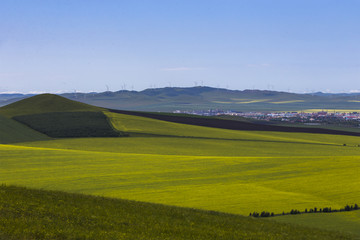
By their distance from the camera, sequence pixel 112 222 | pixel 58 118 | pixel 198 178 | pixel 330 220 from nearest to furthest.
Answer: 1. pixel 112 222
2. pixel 330 220
3. pixel 198 178
4. pixel 58 118

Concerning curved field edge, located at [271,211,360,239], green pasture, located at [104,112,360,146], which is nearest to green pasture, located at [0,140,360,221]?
curved field edge, located at [271,211,360,239]

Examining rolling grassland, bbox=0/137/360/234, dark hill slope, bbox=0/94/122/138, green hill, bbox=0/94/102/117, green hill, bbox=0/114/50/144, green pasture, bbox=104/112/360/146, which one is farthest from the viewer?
green hill, bbox=0/94/102/117

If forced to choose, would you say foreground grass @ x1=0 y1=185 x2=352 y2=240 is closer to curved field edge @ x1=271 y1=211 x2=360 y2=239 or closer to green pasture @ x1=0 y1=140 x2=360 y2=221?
curved field edge @ x1=271 y1=211 x2=360 y2=239

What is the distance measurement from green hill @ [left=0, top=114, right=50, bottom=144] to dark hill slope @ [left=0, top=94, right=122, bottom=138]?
7.72 feet

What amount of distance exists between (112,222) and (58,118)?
8905 centimetres

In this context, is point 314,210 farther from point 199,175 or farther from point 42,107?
point 42,107

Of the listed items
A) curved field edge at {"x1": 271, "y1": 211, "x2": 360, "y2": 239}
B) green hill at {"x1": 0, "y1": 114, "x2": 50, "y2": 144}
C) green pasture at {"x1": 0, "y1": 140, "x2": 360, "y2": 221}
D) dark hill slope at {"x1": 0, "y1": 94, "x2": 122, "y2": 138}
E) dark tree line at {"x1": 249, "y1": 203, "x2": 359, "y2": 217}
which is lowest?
curved field edge at {"x1": 271, "y1": 211, "x2": 360, "y2": 239}

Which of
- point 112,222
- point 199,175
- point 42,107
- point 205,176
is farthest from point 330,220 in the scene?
point 42,107

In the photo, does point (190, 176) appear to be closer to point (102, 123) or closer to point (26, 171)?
point (26, 171)

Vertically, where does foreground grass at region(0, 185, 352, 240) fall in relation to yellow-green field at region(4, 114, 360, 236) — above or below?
above

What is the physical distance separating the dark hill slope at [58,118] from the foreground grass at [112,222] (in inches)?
2370

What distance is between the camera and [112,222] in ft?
63.5

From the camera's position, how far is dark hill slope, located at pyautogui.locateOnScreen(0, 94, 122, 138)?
284 ft

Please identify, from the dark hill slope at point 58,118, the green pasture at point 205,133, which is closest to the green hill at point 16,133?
the dark hill slope at point 58,118
